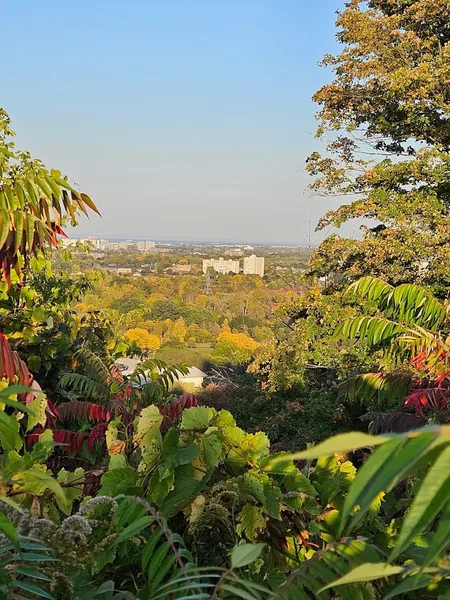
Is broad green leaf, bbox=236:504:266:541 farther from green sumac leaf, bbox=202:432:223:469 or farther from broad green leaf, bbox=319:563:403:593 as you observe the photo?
broad green leaf, bbox=319:563:403:593

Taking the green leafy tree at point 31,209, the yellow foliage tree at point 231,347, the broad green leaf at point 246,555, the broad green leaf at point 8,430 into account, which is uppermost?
the green leafy tree at point 31,209

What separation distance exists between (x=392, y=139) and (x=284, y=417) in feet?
21.5

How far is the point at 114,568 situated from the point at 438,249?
10.2 meters

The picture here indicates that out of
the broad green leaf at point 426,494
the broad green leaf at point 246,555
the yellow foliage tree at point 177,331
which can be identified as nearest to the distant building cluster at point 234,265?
the yellow foliage tree at point 177,331

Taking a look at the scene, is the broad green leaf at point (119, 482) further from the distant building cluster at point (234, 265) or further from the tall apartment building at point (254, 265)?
the distant building cluster at point (234, 265)

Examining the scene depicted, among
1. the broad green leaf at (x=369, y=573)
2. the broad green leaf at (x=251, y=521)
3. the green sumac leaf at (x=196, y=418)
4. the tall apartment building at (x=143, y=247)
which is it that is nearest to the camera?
the broad green leaf at (x=369, y=573)

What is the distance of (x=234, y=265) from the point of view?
210ft

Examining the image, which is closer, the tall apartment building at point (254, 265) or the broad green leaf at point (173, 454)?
the broad green leaf at point (173, 454)

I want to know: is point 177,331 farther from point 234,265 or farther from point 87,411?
point 87,411

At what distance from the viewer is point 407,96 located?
35.8 ft

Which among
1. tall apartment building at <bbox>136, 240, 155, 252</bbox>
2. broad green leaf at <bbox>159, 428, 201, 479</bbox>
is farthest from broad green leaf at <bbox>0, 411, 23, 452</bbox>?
tall apartment building at <bbox>136, 240, 155, 252</bbox>

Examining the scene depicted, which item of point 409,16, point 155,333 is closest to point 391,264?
point 409,16

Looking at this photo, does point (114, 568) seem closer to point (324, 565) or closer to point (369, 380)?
point (324, 565)

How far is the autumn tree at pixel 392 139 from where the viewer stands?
1062cm
